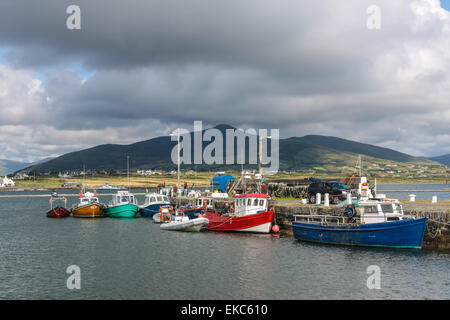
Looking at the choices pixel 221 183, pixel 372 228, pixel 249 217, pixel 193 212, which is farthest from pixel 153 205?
pixel 372 228

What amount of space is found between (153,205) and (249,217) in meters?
28.2

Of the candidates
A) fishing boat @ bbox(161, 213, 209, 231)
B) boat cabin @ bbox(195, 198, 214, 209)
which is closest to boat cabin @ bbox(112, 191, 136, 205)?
boat cabin @ bbox(195, 198, 214, 209)

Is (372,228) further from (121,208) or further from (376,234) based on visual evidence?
(121,208)

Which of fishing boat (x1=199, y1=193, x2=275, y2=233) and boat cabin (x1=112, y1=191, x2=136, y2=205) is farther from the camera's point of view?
boat cabin (x1=112, y1=191, x2=136, y2=205)

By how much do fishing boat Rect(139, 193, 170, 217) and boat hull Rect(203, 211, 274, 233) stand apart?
2167cm

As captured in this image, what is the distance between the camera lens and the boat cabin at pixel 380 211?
3353 centimetres

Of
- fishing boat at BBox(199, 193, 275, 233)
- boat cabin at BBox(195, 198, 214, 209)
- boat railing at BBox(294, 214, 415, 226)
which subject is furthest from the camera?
boat cabin at BBox(195, 198, 214, 209)

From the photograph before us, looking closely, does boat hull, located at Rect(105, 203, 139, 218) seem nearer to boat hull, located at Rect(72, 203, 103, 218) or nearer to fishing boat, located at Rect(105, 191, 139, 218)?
fishing boat, located at Rect(105, 191, 139, 218)

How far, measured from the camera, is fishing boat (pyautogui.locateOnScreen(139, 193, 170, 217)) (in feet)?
222

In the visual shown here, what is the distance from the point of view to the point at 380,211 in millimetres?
33969

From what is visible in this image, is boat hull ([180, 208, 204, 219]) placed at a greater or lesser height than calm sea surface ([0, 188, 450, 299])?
greater

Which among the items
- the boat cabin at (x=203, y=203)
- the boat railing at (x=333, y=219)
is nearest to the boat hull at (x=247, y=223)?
the boat railing at (x=333, y=219)
